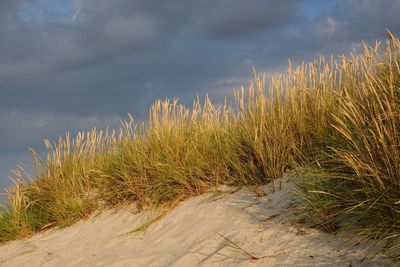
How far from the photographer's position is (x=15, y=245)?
7.45m

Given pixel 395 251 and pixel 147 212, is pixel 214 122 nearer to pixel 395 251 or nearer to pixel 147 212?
pixel 147 212

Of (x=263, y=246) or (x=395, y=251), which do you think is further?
(x=263, y=246)

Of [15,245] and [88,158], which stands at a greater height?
[88,158]

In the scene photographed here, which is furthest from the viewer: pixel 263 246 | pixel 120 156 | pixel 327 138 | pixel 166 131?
pixel 120 156

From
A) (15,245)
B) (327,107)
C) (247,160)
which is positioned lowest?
(15,245)

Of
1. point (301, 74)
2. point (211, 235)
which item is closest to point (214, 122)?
point (301, 74)

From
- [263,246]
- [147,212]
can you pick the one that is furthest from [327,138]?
[147,212]

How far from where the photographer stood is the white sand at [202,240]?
3888mm

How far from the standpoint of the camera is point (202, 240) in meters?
4.86

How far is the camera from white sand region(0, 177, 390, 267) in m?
3.89

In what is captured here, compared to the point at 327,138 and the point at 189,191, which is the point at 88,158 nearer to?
the point at 189,191

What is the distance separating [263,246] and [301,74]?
2.25 metres

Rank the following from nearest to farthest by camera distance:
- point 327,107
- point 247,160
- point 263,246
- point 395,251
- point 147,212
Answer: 1. point 395,251
2. point 263,246
3. point 327,107
4. point 247,160
5. point 147,212

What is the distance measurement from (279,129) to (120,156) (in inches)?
106
